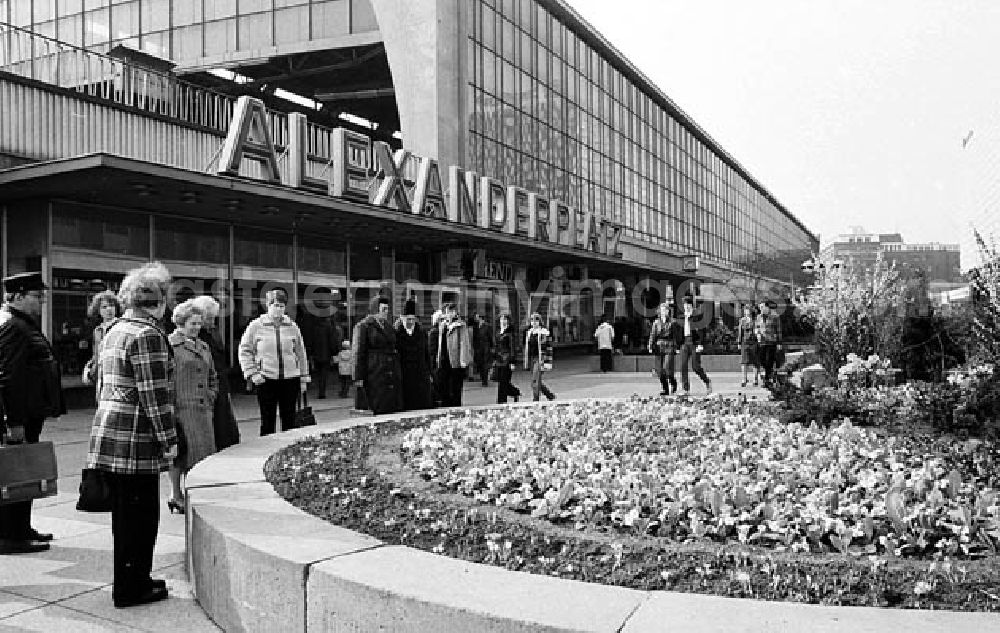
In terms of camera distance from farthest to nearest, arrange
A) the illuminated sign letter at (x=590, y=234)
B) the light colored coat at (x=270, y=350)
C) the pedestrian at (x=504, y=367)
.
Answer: the illuminated sign letter at (x=590, y=234) → the pedestrian at (x=504, y=367) → the light colored coat at (x=270, y=350)

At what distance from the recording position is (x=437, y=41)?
27625mm

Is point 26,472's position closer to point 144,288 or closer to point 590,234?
point 144,288

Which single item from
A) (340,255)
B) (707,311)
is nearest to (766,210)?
(707,311)

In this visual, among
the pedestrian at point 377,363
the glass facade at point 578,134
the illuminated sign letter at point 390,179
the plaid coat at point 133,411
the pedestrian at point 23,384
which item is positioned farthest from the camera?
the glass facade at point 578,134

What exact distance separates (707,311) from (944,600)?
53.0 m

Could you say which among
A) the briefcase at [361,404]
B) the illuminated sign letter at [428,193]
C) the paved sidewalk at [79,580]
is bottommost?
the paved sidewalk at [79,580]

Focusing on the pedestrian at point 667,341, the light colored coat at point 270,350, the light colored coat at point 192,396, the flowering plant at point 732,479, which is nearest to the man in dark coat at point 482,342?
the pedestrian at point 667,341

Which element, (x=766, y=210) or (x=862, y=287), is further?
(x=766, y=210)

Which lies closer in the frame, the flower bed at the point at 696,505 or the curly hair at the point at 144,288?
the flower bed at the point at 696,505

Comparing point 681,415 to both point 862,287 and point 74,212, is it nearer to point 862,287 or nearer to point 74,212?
point 862,287

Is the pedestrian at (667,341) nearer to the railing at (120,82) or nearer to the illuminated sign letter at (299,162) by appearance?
the illuminated sign letter at (299,162)

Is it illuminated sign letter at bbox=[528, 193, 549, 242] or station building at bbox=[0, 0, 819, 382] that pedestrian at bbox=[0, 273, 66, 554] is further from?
illuminated sign letter at bbox=[528, 193, 549, 242]

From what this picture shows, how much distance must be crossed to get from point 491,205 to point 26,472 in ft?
66.1

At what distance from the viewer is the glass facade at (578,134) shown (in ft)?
103
